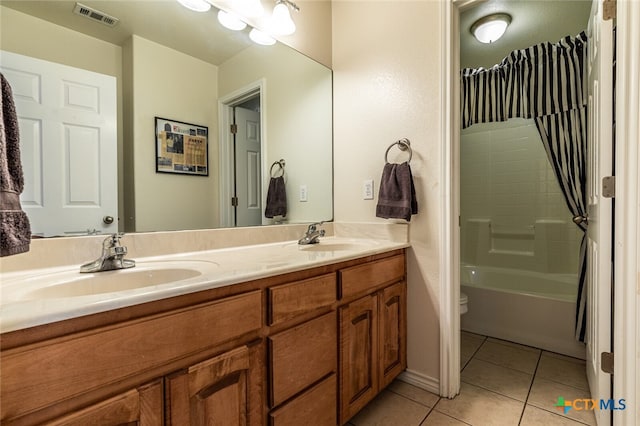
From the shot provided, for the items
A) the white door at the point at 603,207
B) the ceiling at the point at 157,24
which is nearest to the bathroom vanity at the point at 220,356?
the white door at the point at 603,207

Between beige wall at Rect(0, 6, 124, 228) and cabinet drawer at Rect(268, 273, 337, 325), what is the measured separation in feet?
2.31

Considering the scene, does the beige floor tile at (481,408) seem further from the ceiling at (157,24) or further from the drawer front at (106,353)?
the ceiling at (157,24)

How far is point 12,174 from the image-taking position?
0.71 meters

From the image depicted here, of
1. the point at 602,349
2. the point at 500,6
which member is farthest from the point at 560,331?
the point at 500,6

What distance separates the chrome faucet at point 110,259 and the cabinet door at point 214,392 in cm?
46

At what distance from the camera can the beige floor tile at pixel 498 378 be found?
1553mm

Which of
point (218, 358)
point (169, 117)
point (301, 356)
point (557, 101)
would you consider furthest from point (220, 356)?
Answer: point (557, 101)

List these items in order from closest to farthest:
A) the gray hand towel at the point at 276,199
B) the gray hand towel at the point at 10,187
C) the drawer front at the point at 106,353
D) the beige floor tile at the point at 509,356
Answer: the drawer front at the point at 106,353 < the gray hand towel at the point at 10,187 < the gray hand towel at the point at 276,199 < the beige floor tile at the point at 509,356

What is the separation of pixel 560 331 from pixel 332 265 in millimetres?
1785

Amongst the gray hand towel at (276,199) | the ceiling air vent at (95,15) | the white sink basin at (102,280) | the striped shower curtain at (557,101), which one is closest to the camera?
the white sink basin at (102,280)

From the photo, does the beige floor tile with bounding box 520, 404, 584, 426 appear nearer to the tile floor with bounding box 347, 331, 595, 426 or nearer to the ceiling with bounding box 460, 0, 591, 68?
the tile floor with bounding box 347, 331, 595, 426

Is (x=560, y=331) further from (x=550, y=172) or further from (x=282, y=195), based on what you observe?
(x=282, y=195)

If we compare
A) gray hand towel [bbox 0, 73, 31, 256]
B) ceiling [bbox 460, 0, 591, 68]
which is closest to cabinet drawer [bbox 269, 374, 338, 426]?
gray hand towel [bbox 0, 73, 31, 256]

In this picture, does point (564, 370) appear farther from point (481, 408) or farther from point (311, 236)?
point (311, 236)
